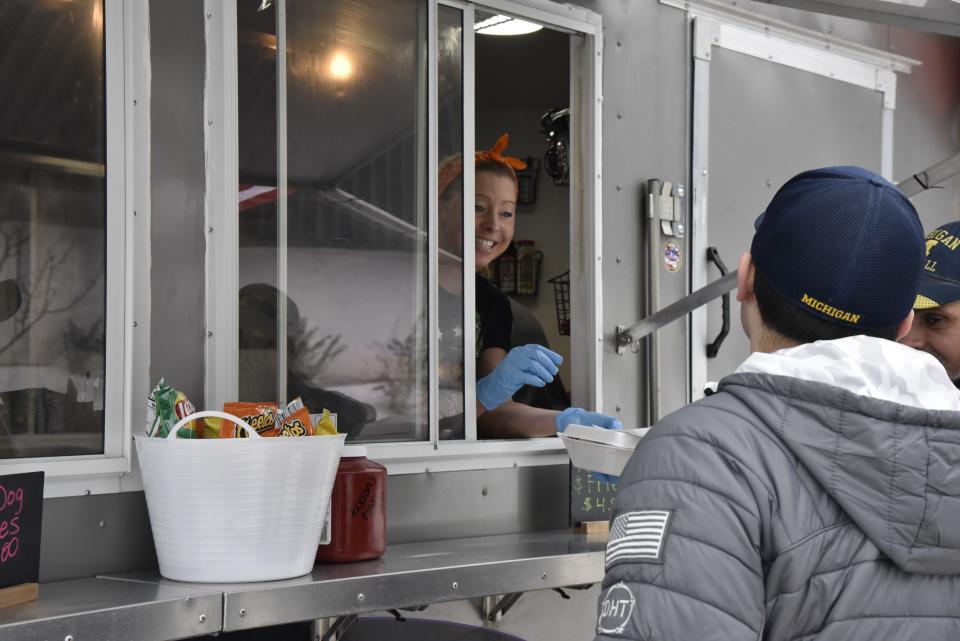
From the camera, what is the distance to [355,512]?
91.0 inches

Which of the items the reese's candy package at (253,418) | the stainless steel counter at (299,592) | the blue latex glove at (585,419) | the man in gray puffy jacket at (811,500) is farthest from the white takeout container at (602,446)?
the man in gray puffy jacket at (811,500)

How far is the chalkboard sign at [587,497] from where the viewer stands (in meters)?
2.97

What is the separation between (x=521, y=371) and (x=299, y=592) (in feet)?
3.71

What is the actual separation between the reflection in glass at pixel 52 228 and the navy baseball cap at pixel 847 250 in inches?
57.3

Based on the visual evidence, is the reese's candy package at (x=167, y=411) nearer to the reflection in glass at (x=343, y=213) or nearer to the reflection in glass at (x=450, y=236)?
the reflection in glass at (x=343, y=213)

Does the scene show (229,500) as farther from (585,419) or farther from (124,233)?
(585,419)

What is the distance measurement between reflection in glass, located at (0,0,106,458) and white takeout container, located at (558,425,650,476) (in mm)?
1010

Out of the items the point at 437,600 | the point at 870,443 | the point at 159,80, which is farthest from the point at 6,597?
the point at 870,443

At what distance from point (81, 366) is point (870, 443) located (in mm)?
1581

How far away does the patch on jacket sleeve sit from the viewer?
1.07 meters

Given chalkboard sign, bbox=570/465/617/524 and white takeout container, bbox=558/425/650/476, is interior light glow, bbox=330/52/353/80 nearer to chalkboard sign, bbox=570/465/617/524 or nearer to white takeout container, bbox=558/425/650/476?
white takeout container, bbox=558/425/650/476

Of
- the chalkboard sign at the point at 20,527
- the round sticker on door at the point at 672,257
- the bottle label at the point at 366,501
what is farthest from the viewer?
the round sticker on door at the point at 672,257

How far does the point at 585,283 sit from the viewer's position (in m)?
3.11

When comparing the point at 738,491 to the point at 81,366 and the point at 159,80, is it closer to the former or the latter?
the point at 81,366
